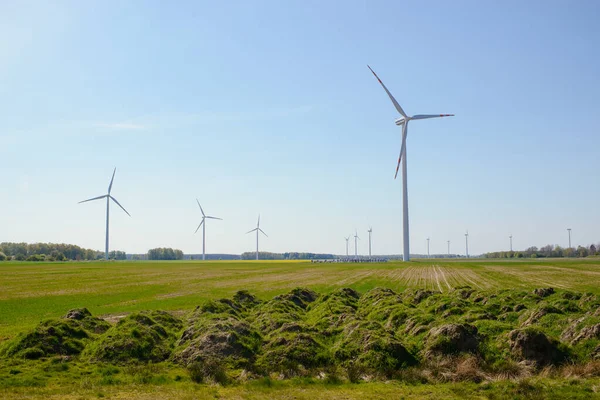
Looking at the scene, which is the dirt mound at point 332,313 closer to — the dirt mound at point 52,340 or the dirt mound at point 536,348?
the dirt mound at point 536,348

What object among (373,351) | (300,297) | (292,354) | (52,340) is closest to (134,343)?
(52,340)

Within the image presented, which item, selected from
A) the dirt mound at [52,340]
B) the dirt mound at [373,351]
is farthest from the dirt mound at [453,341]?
the dirt mound at [52,340]

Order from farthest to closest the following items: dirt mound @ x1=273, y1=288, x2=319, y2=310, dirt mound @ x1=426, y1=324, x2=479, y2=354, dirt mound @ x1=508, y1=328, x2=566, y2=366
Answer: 1. dirt mound @ x1=273, y1=288, x2=319, y2=310
2. dirt mound @ x1=426, y1=324, x2=479, y2=354
3. dirt mound @ x1=508, y1=328, x2=566, y2=366

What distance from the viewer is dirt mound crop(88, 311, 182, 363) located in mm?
19406

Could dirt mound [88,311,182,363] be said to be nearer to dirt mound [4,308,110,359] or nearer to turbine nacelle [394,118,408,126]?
dirt mound [4,308,110,359]

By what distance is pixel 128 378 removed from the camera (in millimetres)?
17031

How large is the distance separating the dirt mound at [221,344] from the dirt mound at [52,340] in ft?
14.7

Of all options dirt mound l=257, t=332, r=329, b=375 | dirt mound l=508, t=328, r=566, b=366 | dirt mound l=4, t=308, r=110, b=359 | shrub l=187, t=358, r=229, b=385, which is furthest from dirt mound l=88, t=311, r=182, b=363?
dirt mound l=508, t=328, r=566, b=366

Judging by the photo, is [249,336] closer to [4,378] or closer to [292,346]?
[292,346]

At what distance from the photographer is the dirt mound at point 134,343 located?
63.7 feet

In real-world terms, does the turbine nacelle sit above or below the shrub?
above

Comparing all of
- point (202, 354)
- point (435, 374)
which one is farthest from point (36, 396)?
point (435, 374)

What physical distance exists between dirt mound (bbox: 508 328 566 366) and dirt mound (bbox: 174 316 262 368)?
1026 cm

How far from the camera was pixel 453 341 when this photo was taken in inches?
749
